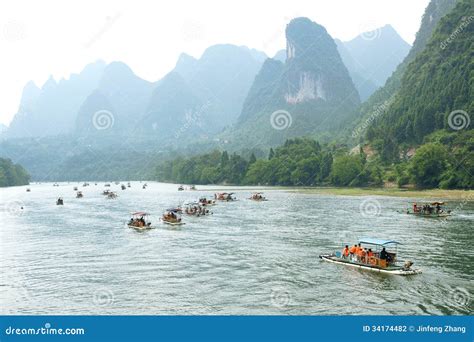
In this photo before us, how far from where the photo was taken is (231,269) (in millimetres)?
34094

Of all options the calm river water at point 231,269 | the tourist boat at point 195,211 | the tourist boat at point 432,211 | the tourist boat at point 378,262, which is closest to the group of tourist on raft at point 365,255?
the tourist boat at point 378,262

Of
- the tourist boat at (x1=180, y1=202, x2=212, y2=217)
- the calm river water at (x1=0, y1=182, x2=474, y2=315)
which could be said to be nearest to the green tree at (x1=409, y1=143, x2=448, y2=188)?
the calm river water at (x1=0, y1=182, x2=474, y2=315)

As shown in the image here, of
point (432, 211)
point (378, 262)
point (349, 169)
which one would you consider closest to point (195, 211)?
point (432, 211)

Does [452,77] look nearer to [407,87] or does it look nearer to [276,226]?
[407,87]

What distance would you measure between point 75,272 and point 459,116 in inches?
4776

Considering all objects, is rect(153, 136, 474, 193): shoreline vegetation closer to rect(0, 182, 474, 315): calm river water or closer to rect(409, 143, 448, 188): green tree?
rect(409, 143, 448, 188): green tree

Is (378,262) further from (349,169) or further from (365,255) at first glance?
(349,169)

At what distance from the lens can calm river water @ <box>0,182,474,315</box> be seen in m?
25.6

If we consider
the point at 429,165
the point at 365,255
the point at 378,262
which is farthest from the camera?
the point at 429,165

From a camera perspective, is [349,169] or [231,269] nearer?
[231,269]

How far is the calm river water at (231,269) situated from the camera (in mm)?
25594

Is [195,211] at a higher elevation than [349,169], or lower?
lower
